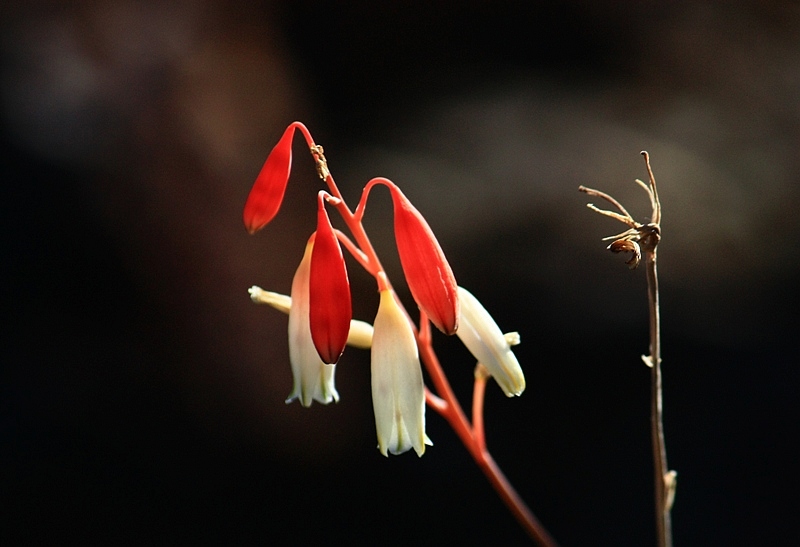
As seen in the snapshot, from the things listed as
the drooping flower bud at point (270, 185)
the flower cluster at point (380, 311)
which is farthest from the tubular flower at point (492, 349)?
the drooping flower bud at point (270, 185)

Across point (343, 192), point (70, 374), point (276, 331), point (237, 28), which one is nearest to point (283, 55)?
point (237, 28)

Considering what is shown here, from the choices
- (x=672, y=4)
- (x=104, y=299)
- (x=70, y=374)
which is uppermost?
(x=672, y=4)

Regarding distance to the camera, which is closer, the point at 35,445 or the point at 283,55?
the point at 35,445

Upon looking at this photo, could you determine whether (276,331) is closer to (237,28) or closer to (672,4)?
(237,28)

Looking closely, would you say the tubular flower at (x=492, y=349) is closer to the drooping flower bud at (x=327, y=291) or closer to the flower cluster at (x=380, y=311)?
the flower cluster at (x=380, y=311)

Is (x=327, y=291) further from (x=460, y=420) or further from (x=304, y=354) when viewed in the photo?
(x=460, y=420)

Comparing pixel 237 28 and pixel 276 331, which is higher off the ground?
pixel 237 28

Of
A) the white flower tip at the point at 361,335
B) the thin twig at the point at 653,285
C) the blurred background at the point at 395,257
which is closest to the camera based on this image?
the thin twig at the point at 653,285
